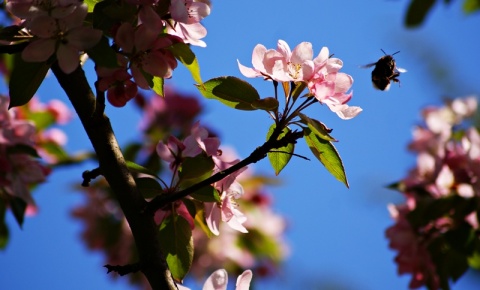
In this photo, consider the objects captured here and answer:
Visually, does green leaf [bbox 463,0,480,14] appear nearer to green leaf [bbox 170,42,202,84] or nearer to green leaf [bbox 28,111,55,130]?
green leaf [bbox 28,111,55,130]

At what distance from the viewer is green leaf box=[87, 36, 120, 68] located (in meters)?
1.03

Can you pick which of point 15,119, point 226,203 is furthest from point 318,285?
point 226,203

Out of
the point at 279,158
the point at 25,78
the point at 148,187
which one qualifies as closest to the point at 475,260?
the point at 279,158

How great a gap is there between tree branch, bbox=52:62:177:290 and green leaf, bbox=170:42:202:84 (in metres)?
0.15

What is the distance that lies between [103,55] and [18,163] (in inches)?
34.3

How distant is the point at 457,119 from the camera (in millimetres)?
2982

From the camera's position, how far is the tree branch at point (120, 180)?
105 centimetres

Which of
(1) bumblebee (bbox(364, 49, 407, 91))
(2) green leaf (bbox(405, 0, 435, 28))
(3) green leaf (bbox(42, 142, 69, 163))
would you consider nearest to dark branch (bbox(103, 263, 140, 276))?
(1) bumblebee (bbox(364, 49, 407, 91))

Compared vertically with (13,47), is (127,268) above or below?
below

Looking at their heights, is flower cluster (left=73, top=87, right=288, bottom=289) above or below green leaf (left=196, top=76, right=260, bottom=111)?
above

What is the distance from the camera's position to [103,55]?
103 centimetres

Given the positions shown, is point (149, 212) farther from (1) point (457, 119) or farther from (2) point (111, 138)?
(1) point (457, 119)

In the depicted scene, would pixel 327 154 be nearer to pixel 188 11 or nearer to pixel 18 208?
pixel 188 11

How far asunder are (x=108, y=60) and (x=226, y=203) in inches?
12.6
